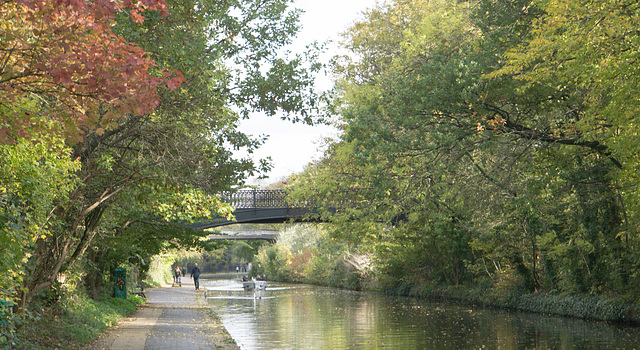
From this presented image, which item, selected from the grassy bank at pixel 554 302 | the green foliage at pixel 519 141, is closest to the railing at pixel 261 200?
the green foliage at pixel 519 141

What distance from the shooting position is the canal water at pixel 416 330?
49.9 ft

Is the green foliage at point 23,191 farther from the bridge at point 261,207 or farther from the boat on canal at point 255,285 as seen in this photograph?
the bridge at point 261,207

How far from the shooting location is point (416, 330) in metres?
18.5

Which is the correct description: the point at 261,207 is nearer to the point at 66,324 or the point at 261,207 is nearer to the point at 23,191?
the point at 66,324

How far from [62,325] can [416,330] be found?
31.3ft

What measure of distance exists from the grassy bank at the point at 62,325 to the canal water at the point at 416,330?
3.45 metres

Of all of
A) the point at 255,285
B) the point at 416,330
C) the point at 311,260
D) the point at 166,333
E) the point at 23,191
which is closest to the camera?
the point at 23,191

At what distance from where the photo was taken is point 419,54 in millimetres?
22438

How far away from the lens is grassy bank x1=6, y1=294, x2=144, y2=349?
1079 centimetres

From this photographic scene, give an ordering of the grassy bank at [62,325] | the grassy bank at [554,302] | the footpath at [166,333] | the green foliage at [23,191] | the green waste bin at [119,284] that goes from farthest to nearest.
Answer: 1. the green waste bin at [119,284]
2. the grassy bank at [554,302]
3. the footpath at [166,333]
4. the grassy bank at [62,325]
5. the green foliage at [23,191]

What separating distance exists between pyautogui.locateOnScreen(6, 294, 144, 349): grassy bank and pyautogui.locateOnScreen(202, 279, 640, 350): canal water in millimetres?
3446

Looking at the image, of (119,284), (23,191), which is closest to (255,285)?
(119,284)

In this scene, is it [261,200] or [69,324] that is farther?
[261,200]

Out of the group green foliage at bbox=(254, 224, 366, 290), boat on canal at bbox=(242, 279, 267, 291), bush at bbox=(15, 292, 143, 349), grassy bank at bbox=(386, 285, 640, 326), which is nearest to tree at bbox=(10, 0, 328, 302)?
bush at bbox=(15, 292, 143, 349)
